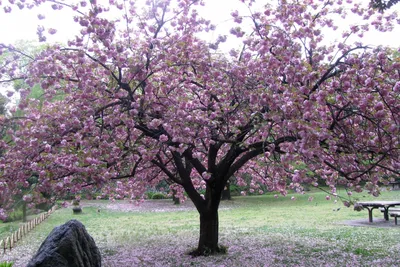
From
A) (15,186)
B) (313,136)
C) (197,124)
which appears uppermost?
(197,124)

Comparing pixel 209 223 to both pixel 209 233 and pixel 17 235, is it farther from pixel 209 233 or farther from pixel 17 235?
pixel 17 235

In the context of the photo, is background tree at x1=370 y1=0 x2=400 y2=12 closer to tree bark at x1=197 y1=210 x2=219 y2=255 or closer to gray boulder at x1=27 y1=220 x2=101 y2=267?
tree bark at x1=197 y1=210 x2=219 y2=255

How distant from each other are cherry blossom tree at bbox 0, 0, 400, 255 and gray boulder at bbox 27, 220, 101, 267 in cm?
87

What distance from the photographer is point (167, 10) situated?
→ 6812 mm

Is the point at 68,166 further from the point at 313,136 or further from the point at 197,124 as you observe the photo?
the point at 313,136

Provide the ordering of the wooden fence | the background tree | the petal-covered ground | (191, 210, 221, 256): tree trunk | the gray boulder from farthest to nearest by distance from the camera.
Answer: the wooden fence < (191, 210, 221, 256): tree trunk < the petal-covered ground < the background tree < the gray boulder

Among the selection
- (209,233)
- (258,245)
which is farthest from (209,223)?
(258,245)

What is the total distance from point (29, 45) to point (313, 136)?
2562cm

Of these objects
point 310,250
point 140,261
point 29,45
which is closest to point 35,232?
point 140,261

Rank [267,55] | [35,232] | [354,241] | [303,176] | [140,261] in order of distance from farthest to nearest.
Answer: [35,232] → [354,241] → [140,261] → [267,55] → [303,176]

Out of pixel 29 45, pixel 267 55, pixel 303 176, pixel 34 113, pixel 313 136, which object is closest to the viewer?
pixel 313 136

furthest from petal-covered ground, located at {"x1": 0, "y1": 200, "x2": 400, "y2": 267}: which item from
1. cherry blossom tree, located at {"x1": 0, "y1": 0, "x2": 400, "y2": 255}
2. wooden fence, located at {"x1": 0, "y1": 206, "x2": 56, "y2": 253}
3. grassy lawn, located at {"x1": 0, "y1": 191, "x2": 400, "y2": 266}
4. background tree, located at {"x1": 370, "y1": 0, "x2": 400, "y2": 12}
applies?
background tree, located at {"x1": 370, "y1": 0, "x2": 400, "y2": 12}

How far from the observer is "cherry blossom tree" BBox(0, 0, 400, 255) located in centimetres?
539

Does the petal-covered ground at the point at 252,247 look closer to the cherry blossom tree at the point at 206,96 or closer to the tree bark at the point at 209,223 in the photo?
the tree bark at the point at 209,223
